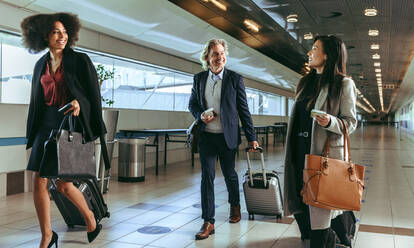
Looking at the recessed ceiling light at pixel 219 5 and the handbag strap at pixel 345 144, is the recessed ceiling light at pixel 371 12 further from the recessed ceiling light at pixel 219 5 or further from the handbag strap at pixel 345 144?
the handbag strap at pixel 345 144

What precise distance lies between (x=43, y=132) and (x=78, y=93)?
0.33 meters

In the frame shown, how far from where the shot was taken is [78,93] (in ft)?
8.45

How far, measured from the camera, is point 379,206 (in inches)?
176

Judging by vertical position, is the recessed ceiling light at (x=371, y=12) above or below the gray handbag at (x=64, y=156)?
above

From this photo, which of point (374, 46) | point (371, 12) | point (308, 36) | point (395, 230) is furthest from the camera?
point (374, 46)

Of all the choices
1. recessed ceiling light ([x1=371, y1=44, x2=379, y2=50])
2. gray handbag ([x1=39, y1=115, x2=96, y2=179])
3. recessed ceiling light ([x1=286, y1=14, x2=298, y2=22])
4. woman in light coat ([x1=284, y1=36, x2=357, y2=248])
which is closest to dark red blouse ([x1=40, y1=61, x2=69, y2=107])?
gray handbag ([x1=39, y1=115, x2=96, y2=179])

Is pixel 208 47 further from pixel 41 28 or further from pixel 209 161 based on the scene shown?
pixel 41 28

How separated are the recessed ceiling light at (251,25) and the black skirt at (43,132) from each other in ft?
23.7

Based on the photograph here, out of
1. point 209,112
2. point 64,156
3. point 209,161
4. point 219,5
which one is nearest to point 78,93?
point 64,156

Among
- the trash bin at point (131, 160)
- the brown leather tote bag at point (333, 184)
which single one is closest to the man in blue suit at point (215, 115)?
the brown leather tote bag at point (333, 184)

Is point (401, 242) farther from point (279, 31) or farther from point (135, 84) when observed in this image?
point (279, 31)

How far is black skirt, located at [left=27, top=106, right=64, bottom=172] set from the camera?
2.47 metres

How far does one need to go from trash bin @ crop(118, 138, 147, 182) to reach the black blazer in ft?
11.7

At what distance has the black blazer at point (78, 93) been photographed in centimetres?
253
